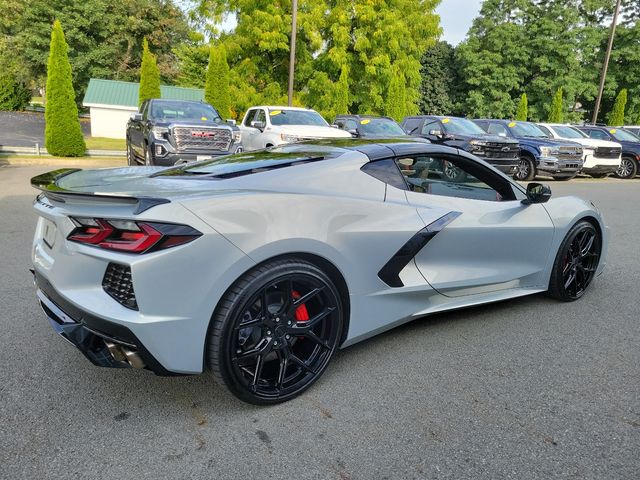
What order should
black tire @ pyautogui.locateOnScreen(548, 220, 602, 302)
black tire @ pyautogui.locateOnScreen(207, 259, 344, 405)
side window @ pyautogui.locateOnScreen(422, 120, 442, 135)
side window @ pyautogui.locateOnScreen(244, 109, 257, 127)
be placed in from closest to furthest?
1. black tire @ pyautogui.locateOnScreen(207, 259, 344, 405)
2. black tire @ pyautogui.locateOnScreen(548, 220, 602, 302)
3. side window @ pyautogui.locateOnScreen(244, 109, 257, 127)
4. side window @ pyautogui.locateOnScreen(422, 120, 442, 135)

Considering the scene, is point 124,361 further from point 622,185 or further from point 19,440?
point 622,185

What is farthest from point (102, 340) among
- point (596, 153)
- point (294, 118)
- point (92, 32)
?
point (92, 32)

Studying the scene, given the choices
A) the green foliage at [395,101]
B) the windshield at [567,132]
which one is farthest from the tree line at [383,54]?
the windshield at [567,132]

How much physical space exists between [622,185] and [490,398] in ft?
51.8

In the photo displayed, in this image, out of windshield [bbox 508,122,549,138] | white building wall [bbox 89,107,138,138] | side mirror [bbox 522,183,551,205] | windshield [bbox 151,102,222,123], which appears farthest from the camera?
white building wall [bbox 89,107,138,138]

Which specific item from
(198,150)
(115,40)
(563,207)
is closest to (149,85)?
(198,150)

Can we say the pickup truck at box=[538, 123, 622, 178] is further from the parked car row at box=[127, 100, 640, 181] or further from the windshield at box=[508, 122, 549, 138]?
the windshield at box=[508, 122, 549, 138]

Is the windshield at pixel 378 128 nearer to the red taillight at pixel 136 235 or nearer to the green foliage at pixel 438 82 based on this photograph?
the red taillight at pixel 136 235

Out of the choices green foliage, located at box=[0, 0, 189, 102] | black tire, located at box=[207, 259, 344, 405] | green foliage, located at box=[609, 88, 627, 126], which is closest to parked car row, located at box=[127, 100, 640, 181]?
black tire, located at box=[207, 259, 344, 405]

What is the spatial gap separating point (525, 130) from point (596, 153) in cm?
262

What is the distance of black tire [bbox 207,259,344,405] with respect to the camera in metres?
2.40

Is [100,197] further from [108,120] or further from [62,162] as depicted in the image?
[108,120]

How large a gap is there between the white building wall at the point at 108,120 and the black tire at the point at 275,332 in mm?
33287

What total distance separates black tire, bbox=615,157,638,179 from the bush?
48.3 meters
